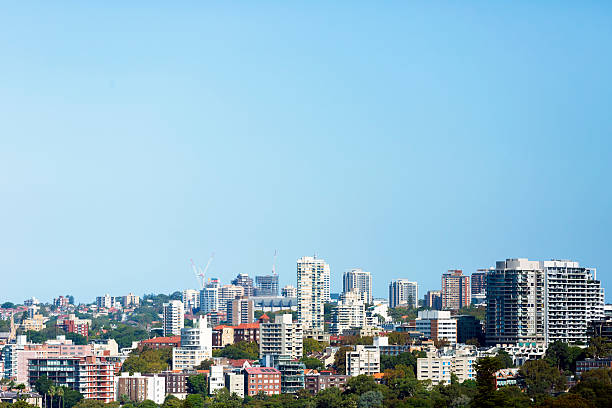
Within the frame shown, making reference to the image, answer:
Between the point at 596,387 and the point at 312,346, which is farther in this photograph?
the point at 312,346

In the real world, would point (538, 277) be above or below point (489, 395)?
above

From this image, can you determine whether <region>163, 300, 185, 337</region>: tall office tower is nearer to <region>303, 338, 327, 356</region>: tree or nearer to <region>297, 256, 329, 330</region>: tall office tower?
<region>297, 256, 329, 330</region>: tall office tower

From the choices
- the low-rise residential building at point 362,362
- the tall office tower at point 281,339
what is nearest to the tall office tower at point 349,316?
the tall office tower at point 281,339

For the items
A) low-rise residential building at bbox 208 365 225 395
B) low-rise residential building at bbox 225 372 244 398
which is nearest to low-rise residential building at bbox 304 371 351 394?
low-rise residential building at bbox 225 372 244 398

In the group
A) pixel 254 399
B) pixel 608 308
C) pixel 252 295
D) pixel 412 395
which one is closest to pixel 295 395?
pixel 254 399

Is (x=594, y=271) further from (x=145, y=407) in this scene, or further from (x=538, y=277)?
(x=145, y=407)

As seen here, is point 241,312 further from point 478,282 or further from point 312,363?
point 312,363

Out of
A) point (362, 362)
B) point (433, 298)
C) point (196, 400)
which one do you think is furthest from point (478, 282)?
point (196, 400)
